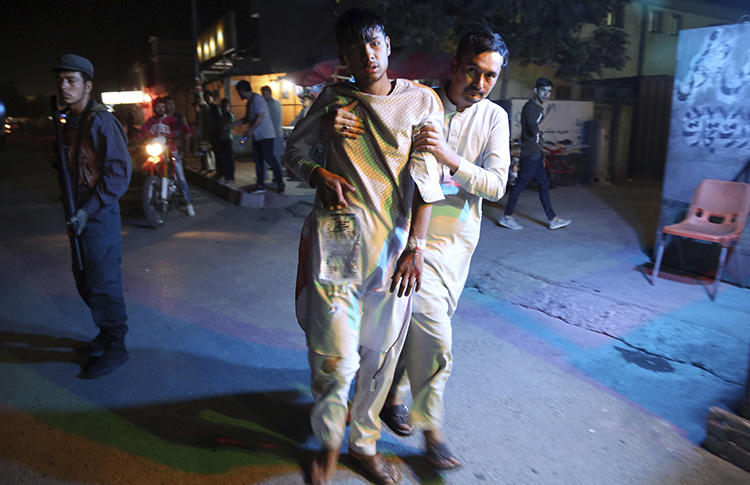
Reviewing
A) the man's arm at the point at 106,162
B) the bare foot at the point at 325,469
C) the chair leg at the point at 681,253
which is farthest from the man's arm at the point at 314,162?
the chair leg at the point at 681,253

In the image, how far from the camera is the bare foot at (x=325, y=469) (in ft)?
7.91

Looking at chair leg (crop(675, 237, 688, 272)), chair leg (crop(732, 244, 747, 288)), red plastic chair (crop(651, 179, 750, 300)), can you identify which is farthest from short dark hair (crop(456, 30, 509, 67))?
chair leg (crop(675, 237, 688, 272))

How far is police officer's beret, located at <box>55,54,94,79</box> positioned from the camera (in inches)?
132

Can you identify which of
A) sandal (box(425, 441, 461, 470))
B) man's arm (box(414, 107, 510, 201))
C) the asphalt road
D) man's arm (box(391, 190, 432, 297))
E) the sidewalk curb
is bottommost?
the asphalt road

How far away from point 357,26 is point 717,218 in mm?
5158

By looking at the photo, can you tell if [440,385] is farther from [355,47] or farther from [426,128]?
[355,47]

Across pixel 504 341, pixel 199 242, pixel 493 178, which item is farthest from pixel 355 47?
pixel 199 242

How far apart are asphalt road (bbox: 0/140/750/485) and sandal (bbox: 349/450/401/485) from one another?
86 millimetres

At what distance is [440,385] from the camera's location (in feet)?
8.38

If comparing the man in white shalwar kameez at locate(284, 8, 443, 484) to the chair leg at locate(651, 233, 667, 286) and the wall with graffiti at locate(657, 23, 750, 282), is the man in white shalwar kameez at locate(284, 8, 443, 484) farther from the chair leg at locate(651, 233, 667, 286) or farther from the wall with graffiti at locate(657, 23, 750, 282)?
the wall with graffiti at locate(657, 23, 750, 282)

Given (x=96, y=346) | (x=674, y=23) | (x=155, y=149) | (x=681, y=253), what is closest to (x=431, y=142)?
(x=96, y=346)

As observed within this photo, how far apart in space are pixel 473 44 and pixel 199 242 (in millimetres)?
5660

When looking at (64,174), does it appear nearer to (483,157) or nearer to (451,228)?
(451,228)

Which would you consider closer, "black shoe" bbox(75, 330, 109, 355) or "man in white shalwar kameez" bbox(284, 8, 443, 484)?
"man in white shalwar kameez" bbox(284, 8, 443, 484)
